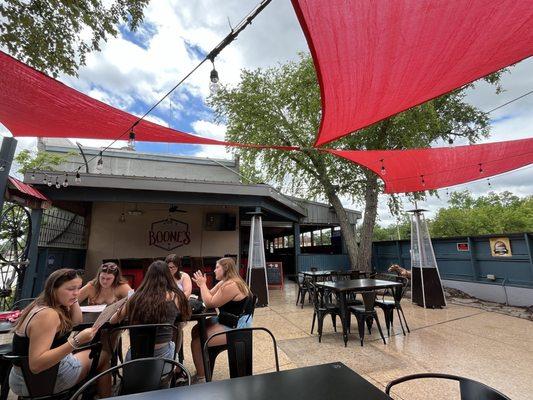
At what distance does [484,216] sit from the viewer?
3253cm

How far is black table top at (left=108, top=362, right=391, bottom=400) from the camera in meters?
1.15

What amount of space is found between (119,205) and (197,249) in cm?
286

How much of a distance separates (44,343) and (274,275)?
8271mm

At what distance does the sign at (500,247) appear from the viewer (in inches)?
248

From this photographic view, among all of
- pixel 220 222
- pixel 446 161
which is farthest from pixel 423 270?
pixel 220 222

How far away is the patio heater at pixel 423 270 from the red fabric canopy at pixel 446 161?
3.31ft

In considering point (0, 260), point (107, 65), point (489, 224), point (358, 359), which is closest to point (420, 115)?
point (358, 359)

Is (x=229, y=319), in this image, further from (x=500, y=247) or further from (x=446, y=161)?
(x=500, y=247)

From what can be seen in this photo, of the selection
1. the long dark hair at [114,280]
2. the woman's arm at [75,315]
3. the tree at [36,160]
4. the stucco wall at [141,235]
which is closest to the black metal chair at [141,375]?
the woman's arm at [75,315]

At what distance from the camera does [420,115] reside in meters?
8.66

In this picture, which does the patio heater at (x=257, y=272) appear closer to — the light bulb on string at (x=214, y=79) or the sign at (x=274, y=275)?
the sign at (x=274, y=275)

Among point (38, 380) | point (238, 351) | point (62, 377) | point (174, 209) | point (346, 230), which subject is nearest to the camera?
point (38, 380)

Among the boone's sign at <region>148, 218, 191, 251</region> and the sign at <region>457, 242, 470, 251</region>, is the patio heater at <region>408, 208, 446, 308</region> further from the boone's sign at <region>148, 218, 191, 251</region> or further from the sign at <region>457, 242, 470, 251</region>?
the boone's sign at <region>148, 218, 191, 251</region>

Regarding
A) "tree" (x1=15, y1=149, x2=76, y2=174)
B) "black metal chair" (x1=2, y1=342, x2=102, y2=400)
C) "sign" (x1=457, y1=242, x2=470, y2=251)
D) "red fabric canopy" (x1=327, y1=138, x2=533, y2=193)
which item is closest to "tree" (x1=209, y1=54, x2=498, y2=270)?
"sign" (x1=457, y1=242, x2=470, y2=251)
